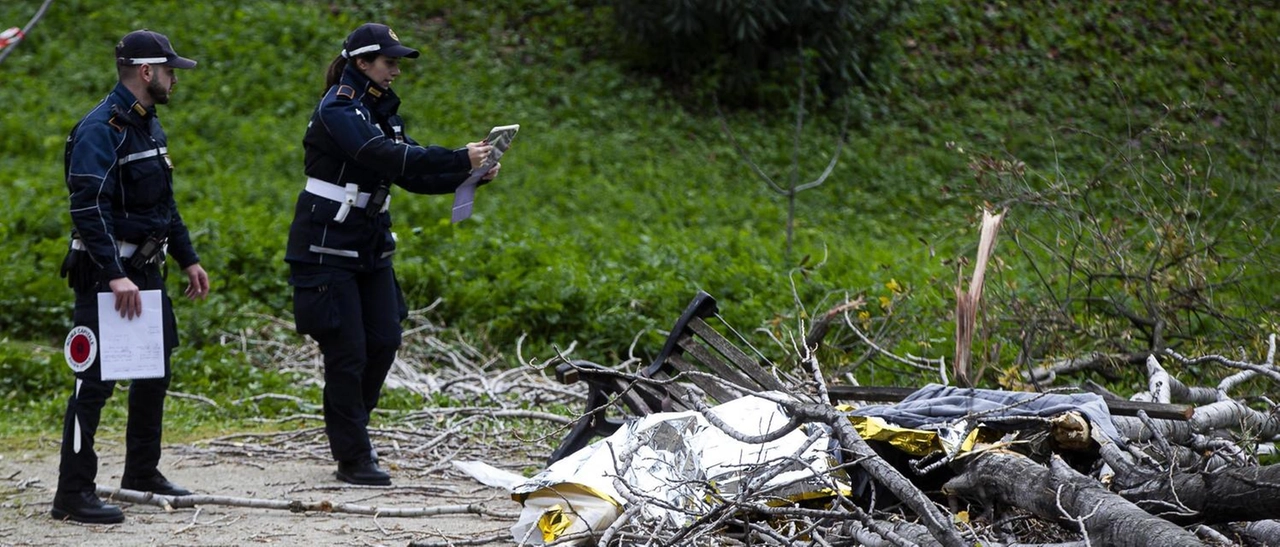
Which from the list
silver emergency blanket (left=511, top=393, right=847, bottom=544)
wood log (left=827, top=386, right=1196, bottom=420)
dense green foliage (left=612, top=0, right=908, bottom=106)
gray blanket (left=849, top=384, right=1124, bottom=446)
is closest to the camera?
silver emergency blanket (left=511, top=393, right=847, bottom=544)

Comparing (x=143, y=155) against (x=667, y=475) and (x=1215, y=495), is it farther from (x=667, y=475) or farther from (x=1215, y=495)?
(x=1215, y=495)

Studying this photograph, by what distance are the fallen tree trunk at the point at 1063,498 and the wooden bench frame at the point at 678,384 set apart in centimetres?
108

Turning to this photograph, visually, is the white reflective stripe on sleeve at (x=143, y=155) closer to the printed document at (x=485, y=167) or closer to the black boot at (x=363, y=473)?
the printed document at (x=485, y=167)

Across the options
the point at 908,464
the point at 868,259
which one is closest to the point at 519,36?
the point at 868,259

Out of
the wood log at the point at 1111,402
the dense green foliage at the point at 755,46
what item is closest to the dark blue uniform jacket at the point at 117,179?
the wood log at the point at 1111,402

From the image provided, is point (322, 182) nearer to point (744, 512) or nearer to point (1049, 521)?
point (744, 512)

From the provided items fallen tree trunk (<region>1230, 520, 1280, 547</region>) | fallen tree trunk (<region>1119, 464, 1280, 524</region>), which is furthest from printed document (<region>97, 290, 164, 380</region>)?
fallen tree trunk (<region>1230, 520, 1280, 547</region>)

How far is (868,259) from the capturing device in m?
9.59

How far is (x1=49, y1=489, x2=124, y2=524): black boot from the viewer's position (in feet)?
15.9

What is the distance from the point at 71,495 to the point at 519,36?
11.1 meters

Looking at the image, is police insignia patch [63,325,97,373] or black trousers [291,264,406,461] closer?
police insignia patch [63,325,97,373]

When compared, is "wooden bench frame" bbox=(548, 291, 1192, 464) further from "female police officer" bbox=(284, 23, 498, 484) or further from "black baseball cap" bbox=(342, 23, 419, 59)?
"black baseball cap" bbox=(342, 23, 419, 59)

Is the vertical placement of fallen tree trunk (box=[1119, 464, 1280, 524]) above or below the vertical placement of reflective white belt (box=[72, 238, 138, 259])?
below

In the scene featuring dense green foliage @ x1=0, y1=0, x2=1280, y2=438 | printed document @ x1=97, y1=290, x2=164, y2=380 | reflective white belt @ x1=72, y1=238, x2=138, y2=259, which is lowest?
dense green foliage @ x1=0, y1=0, x2=1280, y2=438
